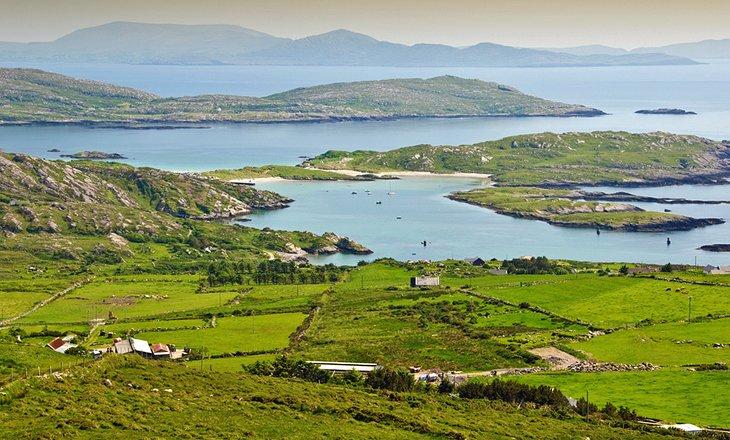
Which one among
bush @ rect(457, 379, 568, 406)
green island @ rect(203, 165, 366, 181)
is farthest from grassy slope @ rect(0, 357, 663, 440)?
green island @ rect(203, 165, 366, 181)

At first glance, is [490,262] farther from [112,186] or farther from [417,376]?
[112,186]

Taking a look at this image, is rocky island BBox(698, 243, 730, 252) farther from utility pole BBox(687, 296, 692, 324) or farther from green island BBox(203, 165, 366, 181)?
green island BBox(203, 165, 366, 181)

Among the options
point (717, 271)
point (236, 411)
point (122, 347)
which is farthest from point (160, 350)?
point (717, 271)

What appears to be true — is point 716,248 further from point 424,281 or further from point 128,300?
point 128,300

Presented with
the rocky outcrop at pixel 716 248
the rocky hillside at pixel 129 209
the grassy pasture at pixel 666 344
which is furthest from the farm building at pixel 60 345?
the rocky outcrop at pixel 716 248

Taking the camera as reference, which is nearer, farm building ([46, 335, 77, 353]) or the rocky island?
farm building ([46, 335, 77, 353])

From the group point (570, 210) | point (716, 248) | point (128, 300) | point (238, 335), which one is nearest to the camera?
point (238, 335)
